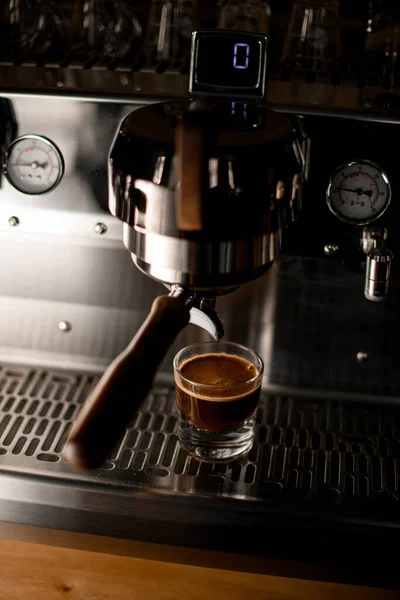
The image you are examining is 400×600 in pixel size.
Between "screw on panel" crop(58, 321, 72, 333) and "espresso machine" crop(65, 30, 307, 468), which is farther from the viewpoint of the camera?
"screw on panel" crop(58, 321, 72, 333)

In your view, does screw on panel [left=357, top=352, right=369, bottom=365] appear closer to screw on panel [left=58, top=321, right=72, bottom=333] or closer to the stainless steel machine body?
the stainless steel machine body

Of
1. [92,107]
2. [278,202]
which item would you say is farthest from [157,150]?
[92,107]

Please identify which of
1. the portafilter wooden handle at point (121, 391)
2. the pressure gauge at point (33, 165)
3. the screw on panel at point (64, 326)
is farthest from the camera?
the screw on panel at point (64, 326)

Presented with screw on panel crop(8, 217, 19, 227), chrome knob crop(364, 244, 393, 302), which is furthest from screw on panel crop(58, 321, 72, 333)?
chrome knob crop(364, 244, 393, 302)

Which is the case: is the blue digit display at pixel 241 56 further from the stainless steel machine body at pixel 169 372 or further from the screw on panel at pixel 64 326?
the screw on panel at pixel 64 326

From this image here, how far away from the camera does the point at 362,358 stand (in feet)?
2.61

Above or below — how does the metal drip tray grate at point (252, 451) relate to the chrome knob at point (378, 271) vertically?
below

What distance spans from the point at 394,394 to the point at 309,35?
421 millimetres

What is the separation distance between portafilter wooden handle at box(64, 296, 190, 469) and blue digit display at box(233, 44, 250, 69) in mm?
227

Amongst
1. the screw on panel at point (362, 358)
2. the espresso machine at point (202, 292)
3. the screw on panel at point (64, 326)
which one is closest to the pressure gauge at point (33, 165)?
the espresso machine at point (202, 292)

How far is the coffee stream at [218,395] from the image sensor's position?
69 cm

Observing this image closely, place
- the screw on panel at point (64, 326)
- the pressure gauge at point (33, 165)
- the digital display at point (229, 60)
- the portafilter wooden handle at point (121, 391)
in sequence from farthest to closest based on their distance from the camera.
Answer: the screw on panel at point (64, 326)
the pressure gauge at point (33, 165)
the digital display at point (229, 60)
the portafilter wooden handle at point (121, 391)

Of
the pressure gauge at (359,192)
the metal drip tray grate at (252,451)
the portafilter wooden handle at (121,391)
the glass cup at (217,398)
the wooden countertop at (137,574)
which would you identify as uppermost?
the pressure gauge at (359,192)

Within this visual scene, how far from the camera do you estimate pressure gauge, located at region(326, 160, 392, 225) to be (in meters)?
0.68
